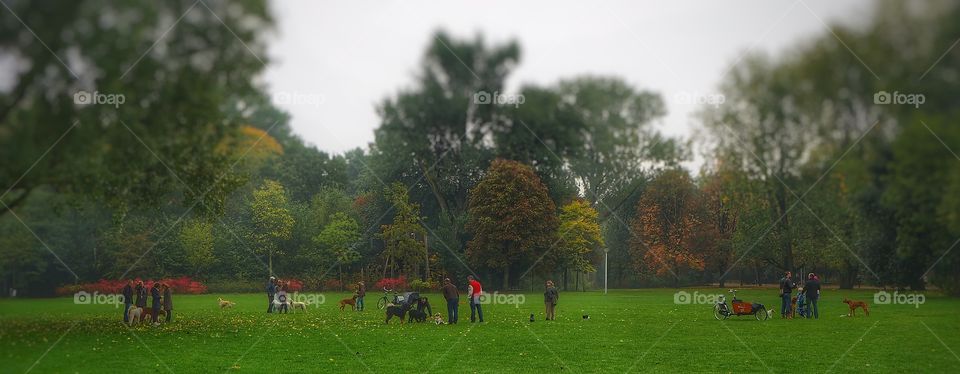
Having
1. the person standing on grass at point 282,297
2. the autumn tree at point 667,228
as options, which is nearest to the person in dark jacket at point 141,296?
the person standing on grass at point 282,297

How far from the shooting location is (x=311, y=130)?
18.7m

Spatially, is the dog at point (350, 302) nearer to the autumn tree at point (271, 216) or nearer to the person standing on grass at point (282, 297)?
the person standing on grass at point (282, 297)

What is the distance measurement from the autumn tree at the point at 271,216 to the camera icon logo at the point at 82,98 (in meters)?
9.70

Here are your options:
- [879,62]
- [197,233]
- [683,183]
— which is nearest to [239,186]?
[197,233]

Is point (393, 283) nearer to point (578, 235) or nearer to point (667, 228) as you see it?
point (578, 235)

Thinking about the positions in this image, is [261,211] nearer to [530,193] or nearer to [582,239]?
[530,193]

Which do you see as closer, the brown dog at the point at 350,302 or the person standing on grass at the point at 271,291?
the person standing on grass at the point at 271,291

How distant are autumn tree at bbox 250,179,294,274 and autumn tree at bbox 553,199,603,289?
845 cm

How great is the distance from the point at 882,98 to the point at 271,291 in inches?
771

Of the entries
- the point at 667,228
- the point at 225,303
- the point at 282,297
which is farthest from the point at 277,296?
the point at 667,228

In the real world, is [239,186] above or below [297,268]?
above

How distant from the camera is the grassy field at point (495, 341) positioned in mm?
12289

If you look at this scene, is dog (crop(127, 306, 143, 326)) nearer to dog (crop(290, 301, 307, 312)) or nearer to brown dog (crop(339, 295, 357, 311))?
dog (crop(290, 301, 307, 312))

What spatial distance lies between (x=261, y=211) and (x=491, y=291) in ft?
24.3
